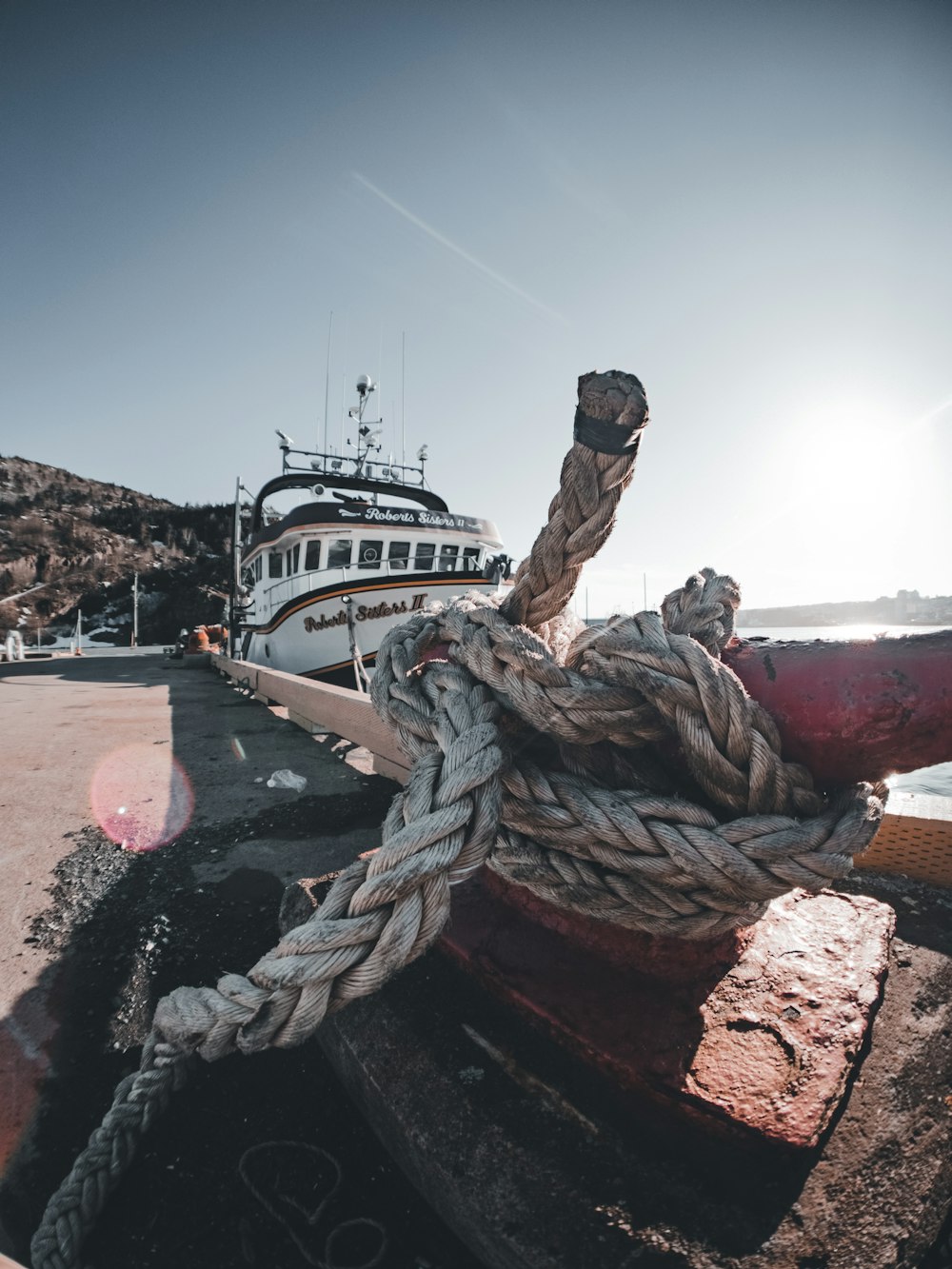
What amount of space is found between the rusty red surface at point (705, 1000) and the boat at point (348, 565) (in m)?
6.93

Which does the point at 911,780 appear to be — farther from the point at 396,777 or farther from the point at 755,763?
the point at 755,763

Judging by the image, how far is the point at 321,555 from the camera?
9938mm

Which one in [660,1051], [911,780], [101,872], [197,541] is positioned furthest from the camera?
[197,541]

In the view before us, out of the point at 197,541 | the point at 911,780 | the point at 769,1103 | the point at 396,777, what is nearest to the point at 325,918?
the point at 769,1103

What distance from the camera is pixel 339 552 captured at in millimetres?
10094

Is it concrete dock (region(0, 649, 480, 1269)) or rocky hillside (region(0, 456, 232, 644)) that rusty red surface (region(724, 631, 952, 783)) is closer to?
concrete dock (region(0, 649, 480, 1269))

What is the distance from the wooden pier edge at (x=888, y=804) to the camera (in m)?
1.90

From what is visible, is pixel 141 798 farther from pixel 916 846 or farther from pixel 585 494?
pixel 916 846

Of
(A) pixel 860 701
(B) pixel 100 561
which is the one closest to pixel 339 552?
(A) pixel 860 701

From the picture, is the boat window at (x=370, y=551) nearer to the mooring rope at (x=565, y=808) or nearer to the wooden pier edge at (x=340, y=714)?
the wooden pier edge at (x=340, y=714)

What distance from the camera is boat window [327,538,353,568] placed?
10000 millimetres

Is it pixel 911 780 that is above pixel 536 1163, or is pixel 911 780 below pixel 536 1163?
below

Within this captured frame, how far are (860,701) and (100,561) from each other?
44.3m

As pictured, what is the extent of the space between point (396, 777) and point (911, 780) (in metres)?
7.82
